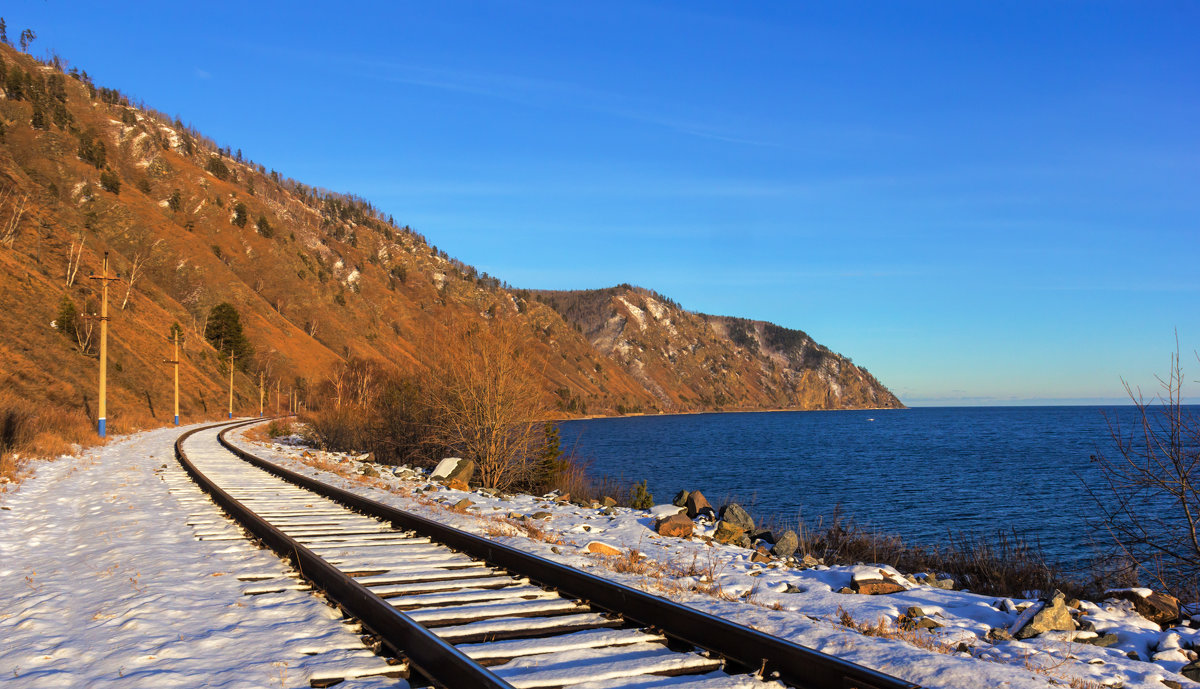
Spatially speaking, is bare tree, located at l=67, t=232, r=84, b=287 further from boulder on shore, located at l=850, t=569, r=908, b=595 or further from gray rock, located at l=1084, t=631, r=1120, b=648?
gray rock, located at l=1084, t=631, r=1120, b=648

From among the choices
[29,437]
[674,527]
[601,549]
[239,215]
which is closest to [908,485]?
[674,527]

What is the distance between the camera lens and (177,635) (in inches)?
198

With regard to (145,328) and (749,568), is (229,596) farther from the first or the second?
(145,328)

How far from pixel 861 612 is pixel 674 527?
5308 millimetres

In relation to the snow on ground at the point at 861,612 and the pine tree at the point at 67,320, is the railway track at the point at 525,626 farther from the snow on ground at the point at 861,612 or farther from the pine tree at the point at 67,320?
the pine tree at the point at 67,320

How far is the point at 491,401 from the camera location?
57.7 ft

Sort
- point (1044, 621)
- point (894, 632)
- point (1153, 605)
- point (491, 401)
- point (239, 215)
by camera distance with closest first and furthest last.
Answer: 1. point (894, 632)
2. point (1044, 621)
3. point (1153, 605)
4. point (491, 401)
5. point (239, 215)

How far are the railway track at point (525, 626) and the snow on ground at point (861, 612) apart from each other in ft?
2.78

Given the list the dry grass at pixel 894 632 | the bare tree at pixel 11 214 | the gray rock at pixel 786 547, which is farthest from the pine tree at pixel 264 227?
the dry grass at pixel 894 632

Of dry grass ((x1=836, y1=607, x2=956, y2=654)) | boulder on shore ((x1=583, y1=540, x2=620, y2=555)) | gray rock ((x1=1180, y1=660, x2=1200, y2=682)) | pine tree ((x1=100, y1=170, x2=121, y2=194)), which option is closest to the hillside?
pine tree ((x1=100, y1=170, x2=121, y2=194))

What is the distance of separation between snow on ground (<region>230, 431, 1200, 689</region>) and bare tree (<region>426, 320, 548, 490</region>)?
6565mm

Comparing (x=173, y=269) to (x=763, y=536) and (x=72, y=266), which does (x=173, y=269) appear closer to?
(x=72, y=266)

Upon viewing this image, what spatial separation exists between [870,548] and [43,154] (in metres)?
122

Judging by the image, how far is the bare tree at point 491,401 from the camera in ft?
57.5
